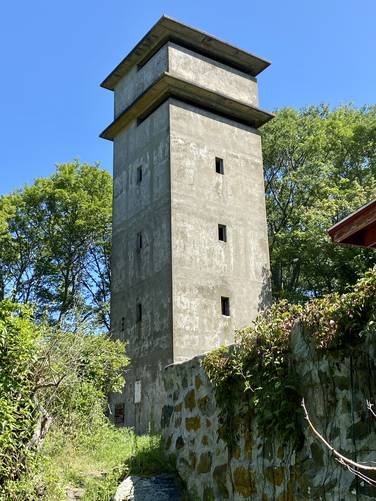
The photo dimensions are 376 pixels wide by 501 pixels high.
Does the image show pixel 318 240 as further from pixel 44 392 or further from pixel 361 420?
pixel 361 420

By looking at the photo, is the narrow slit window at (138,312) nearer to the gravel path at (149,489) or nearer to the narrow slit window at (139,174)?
the narrow slit window at (139,174)

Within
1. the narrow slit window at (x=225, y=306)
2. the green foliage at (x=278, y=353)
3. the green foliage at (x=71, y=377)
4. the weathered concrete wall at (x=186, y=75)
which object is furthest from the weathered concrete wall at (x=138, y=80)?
the green foliage at (x=278, y=353)

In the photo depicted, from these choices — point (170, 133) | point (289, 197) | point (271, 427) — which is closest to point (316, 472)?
point (271, 427)

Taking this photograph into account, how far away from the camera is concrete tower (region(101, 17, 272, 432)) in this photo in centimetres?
1844

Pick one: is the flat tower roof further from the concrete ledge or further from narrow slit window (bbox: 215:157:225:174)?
narrow slit window (bbox: 215:157:225:174)

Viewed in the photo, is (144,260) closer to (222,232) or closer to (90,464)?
(222,232)

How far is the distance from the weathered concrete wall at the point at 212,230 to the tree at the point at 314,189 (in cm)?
323

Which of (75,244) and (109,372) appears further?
(75,244)

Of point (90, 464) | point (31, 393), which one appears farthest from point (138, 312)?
point (31, 393)

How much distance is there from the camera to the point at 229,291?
19.4 m

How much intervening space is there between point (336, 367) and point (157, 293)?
44.9 feet

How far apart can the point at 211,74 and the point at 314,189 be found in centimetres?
789

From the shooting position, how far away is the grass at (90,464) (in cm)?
752

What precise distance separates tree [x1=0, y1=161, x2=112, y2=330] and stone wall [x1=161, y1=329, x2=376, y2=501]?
2096cm
